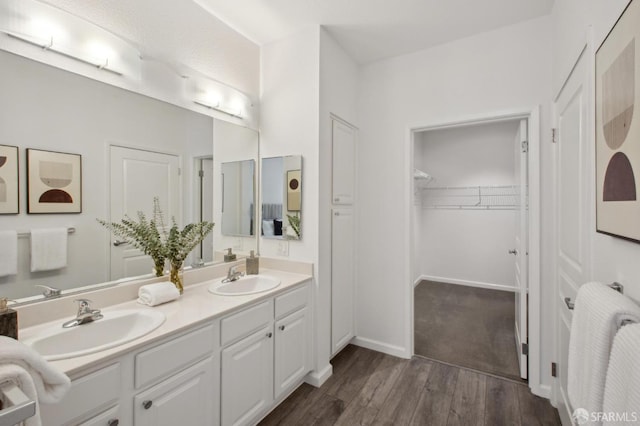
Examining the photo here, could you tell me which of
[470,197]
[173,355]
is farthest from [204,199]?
[470,197]

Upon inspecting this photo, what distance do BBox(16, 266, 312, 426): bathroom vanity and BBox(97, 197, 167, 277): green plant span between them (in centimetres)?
28

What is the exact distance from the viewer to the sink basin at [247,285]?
2.00 metres

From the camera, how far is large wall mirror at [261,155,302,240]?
2.33 meters

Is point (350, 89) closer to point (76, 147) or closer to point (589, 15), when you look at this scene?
point (589, 15)

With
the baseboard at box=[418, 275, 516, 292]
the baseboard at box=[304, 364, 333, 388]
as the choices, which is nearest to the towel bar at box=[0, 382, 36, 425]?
the baseboard at box=[304, 364, 333, 388]

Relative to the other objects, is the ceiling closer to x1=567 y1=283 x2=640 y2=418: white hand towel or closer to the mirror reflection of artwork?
the mirror reflection of artwork

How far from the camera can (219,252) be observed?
2.29 meters

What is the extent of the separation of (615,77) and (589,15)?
1.92 feet

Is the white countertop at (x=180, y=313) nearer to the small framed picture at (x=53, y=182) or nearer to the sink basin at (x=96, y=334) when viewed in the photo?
the sink basin at (x=96, y=334)

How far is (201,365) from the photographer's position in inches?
55.9

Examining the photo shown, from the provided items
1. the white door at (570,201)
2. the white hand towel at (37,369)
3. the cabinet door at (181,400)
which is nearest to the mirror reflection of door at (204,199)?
the cabinet door at (181,400)

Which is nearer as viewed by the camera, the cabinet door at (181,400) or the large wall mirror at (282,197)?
the cabinet door at (181,400)

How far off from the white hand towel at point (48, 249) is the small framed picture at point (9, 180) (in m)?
0.13

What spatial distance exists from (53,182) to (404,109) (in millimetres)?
2590
